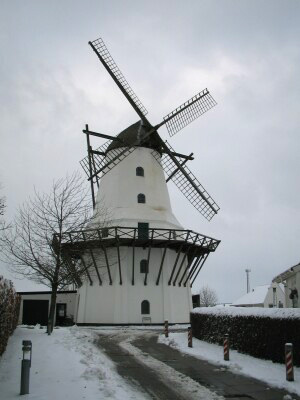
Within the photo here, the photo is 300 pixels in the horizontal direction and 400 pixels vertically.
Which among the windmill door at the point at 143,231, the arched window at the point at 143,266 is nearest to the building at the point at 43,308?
the arched window at the point at 143,266

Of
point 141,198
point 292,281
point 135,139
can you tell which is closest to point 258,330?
point 292,281

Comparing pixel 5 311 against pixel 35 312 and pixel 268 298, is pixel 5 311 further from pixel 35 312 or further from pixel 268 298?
pixel 268 298

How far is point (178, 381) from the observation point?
30.9ft

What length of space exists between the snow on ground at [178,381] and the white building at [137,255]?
46.0 ft

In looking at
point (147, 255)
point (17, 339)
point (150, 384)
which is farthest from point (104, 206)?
point (150, 384)

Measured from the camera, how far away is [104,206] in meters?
30.1

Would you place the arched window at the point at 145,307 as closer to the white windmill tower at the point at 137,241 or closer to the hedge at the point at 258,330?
the white windmill tower at the point at 137,241

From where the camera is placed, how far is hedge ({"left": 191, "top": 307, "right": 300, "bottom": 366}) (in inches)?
447

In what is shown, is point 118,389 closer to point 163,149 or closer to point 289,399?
point 289,399

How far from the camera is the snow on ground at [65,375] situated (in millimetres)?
7707

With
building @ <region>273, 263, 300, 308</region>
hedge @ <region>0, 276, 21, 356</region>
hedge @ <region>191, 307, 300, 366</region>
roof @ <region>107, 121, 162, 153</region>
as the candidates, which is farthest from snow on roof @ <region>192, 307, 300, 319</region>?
roof @ <region>107, 121, 162, 153</region>

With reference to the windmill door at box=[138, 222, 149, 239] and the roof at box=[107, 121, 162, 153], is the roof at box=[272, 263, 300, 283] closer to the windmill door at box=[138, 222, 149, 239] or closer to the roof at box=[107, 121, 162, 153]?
the windmill door at box=[138, 222, 149, 239]

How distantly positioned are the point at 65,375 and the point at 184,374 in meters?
2.97

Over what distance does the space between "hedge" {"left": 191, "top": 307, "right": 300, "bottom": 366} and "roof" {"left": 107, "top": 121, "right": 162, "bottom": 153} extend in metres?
17.0
